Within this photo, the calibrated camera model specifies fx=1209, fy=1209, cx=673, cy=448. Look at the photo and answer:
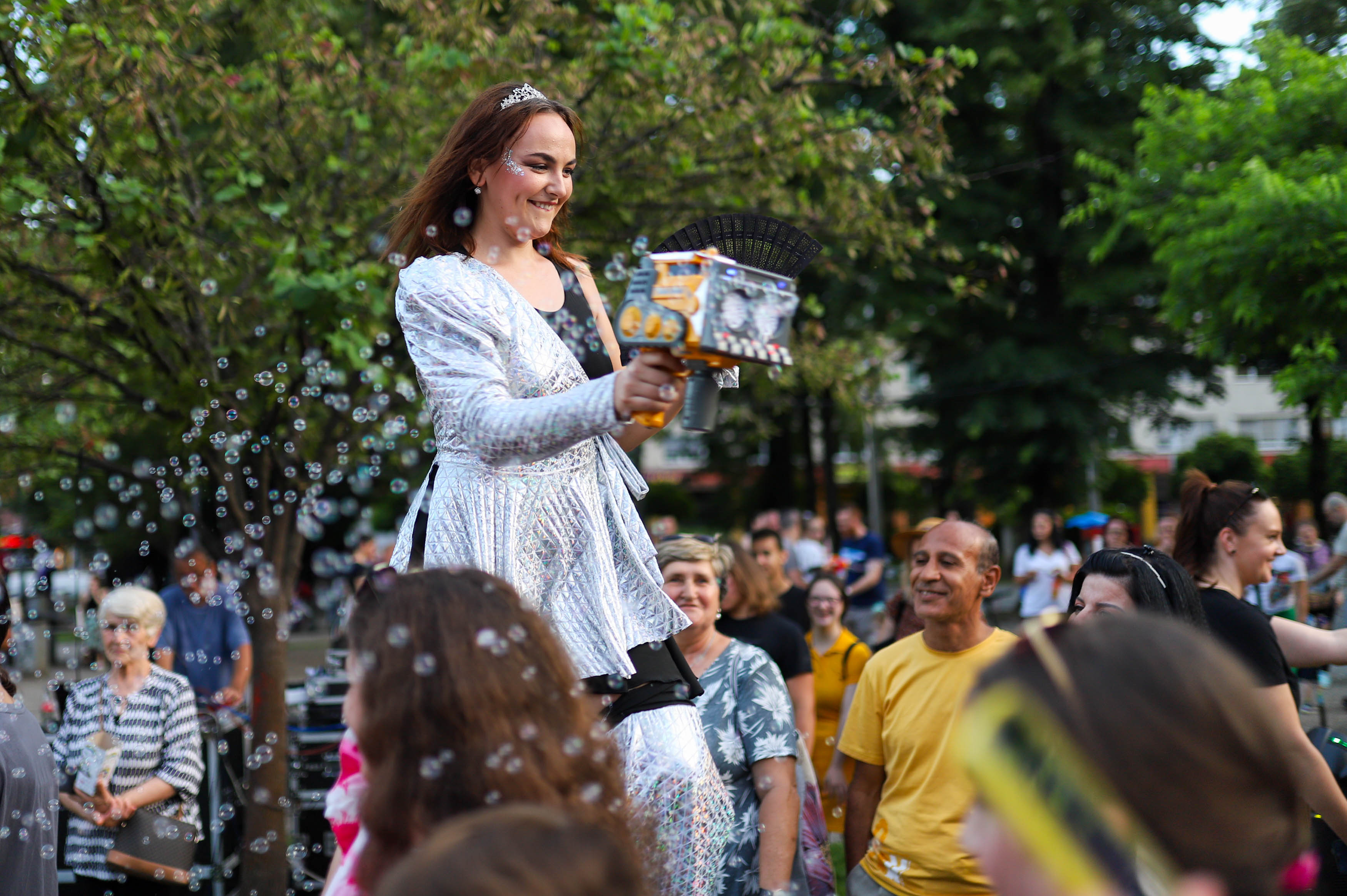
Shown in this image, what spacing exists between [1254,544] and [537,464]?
2900 mm

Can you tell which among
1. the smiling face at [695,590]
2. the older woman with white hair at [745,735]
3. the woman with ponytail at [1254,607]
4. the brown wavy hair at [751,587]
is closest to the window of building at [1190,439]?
the brown wavy hair at [751,587]

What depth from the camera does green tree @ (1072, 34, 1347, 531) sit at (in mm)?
9406

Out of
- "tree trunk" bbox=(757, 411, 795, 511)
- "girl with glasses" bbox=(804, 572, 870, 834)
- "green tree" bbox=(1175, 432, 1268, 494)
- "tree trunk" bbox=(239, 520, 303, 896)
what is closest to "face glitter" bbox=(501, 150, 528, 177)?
"girl with glasses" bbox=(804, 572, 870, 834)

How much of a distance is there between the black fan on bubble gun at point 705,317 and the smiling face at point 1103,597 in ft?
5.77

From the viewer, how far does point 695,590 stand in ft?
15.0

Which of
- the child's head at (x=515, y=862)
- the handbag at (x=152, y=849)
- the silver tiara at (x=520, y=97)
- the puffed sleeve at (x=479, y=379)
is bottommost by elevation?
the handbag at (x=152, y=849)

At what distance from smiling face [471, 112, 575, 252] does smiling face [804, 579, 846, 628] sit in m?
4.40

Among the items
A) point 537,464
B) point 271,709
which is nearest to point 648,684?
point 537,464

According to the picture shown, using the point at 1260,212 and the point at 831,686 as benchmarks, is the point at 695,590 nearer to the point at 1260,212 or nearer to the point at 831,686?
the point at 831,686

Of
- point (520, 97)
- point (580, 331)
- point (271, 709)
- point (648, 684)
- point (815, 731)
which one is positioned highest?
point (520, 97)

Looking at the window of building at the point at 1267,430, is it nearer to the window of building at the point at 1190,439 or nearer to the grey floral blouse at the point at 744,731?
the window of building at the point at 1190,439

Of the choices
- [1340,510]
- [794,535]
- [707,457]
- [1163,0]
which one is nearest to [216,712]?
[794,535]

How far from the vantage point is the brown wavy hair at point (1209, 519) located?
4188 millimetres

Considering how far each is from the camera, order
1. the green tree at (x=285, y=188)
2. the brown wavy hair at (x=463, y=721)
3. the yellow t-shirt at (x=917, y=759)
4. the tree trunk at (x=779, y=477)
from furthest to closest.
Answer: the tree trunk at (x=779, y=477), the green tree at (x=285, y=188), the yellow t-shirt at (x=917, y=759), the brown wavy hair at (x=463, y=721)
